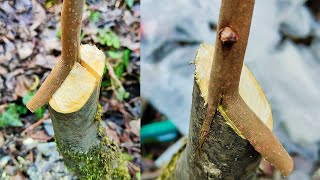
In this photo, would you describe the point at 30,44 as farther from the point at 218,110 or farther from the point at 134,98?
the point at 218,110

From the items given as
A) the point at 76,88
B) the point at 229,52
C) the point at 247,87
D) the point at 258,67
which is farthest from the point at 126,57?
the point at 229,52

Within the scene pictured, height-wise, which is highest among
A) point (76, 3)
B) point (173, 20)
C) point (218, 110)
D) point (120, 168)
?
point (76, 3)

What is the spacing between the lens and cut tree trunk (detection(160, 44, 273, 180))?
646mm

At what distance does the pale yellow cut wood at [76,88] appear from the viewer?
0.76 metres

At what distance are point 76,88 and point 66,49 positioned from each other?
0.07m

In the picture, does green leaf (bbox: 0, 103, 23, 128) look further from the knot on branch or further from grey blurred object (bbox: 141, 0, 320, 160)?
the knot on branch

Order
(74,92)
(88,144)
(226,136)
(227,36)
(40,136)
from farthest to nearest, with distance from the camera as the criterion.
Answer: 1. (40,136)
2. (88,144)
3. (74,92)
4. (226,136)
5. (227,36)

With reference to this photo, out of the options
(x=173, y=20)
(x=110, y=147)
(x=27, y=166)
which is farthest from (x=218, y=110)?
(x=173, y=20)

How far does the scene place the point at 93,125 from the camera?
88 centimetres

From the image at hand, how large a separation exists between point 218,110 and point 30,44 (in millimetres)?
967

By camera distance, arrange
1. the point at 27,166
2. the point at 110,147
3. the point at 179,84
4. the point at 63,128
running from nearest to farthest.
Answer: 1. the point at 63,128
2. the point at 110,147
3. the point at 27,166
4. the point at 179,84

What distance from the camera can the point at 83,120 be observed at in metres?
0.81

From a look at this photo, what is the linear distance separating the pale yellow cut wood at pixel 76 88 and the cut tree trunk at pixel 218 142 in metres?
0.17

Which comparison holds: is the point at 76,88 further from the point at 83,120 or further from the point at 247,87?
the point at 247,87
